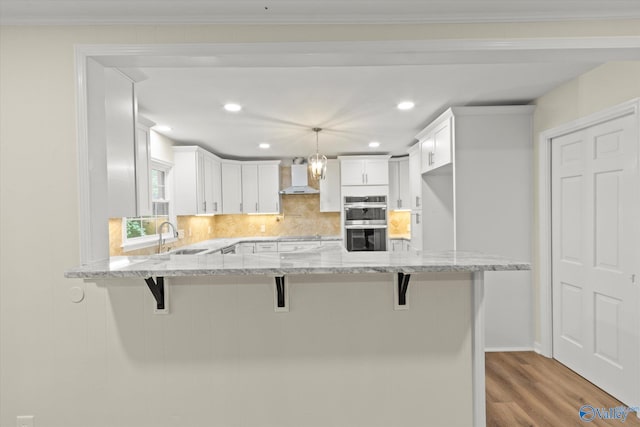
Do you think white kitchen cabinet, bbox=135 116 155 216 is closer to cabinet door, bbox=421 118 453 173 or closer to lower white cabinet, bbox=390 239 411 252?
cabinet door, bbox=421 118 453 173

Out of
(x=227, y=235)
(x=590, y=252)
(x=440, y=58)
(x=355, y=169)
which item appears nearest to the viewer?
(x=440, y=58)

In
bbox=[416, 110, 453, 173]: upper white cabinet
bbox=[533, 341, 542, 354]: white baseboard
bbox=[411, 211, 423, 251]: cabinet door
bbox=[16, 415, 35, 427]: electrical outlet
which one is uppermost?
bbox=[416, 110, 453, 173]: upper white cabinet

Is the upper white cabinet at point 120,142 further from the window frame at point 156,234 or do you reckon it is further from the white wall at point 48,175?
the window frame at point 156,234

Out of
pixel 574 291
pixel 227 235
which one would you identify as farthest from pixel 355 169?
pixel 574 291

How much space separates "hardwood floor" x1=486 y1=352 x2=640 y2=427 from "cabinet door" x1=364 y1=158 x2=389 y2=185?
11.4 ft

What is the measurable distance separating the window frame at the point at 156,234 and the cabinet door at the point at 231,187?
4.64ft

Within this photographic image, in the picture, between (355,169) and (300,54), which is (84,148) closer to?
(300,54)

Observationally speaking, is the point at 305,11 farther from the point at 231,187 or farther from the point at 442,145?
the point at 231,187

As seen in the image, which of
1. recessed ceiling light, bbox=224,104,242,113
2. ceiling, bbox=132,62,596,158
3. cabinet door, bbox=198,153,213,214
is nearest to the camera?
ceiling, bbox=132,62,596,158

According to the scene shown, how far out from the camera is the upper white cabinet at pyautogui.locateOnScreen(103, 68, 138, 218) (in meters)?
2.00

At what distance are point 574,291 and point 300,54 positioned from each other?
3.06 metres

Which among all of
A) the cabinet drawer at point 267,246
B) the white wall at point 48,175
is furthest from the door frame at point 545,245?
the cabinet drawer at point 267,246

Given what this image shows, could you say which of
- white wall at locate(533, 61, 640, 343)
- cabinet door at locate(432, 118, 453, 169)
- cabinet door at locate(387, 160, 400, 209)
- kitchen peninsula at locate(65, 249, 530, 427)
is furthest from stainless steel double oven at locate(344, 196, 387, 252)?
A: kitchen peninsula at locate(65, 249, 530, 427)

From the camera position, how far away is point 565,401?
2758 millimetres
